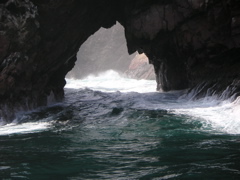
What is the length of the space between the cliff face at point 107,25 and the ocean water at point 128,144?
2.57 m

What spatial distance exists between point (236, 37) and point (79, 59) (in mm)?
64323

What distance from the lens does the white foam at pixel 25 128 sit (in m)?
13.1

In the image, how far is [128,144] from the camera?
32.6 ft

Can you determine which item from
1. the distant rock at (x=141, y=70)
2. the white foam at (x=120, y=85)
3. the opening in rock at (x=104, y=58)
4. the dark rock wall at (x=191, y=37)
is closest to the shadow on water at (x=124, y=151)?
the dark rock wall at (x=191, y=37)

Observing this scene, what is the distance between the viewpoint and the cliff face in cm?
1694

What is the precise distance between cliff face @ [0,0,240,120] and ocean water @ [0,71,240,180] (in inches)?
101

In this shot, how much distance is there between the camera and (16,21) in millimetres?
16672

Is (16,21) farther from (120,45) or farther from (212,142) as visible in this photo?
(120,45)

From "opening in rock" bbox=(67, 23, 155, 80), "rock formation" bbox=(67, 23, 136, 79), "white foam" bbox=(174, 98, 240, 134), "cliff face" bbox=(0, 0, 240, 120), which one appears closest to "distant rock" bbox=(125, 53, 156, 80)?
"opening in rock" bbox=(67, 23, 155, 80)

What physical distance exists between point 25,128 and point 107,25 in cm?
1329

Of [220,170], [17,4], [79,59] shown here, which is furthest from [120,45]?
[220,170]

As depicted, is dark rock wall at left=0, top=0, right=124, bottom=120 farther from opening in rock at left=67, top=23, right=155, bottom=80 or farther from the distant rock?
opening in rock at left=67, top=23, right=155, bottom=80

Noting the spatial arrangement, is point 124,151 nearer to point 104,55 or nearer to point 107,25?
point 107,25

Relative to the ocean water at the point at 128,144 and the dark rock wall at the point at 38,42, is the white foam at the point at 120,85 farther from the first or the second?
the ocean water at the point at 128,144
